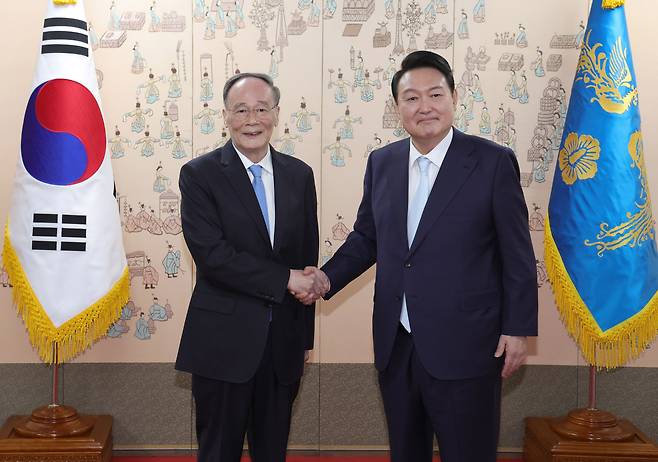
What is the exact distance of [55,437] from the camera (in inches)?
155

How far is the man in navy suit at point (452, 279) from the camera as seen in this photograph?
2688mm

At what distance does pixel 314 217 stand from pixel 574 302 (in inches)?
56.8

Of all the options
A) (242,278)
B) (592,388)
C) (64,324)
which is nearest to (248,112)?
(242,278)

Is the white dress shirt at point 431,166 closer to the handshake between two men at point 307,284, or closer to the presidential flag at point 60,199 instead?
the handshake between two men at point 307,284

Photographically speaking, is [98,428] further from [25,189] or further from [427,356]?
[427,356]

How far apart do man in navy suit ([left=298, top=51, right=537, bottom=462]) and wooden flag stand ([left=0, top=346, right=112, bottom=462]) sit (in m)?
1.82

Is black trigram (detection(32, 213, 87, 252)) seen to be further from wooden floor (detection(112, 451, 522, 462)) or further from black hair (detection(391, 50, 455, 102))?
black hair (detection(391, 50, 455, 102))

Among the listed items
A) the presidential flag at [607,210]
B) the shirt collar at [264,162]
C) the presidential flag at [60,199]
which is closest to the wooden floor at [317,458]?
the presidential flag at [60,199]

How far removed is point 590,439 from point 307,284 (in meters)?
1.87

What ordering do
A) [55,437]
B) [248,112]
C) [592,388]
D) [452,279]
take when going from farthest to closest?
[592,388] < [55,437] < [248,112] < [452,279]

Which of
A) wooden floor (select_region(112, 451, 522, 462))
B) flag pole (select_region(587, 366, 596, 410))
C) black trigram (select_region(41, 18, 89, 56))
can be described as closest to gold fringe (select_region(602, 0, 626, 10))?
flag pole (select_region(587, 366, 596, 410))

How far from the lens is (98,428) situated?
4.11 m

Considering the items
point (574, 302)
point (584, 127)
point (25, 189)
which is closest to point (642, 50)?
point (584, 127)

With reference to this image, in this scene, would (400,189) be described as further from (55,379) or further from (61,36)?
(55,379)
